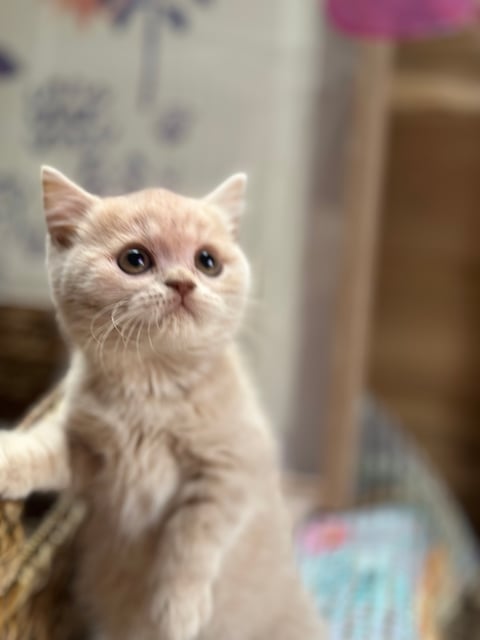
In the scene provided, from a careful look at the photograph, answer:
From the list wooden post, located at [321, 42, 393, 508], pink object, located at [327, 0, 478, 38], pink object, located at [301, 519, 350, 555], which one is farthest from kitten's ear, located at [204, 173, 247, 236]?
pink object, located at [301, 519, 350, 555]

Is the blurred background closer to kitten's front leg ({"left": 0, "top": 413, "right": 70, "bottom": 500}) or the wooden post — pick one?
the wooden post

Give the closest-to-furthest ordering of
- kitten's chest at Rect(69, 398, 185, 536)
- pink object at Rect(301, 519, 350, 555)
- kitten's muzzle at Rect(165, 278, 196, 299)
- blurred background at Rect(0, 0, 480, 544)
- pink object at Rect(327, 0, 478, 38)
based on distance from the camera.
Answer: kitten's muzzle at Rect(165, 278, 196, 299)
kitten's chest at Rect(69, 398, 185, 536)
blurred background at Rect(0, 0, 480, 544)
pink object at Rect(327, 0, 478, 38)
pink object at Rect(301, 519, 350, 555)

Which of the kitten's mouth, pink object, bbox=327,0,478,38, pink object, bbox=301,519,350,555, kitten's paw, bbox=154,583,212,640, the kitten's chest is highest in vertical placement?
pink object, bbox=327,0,478,38

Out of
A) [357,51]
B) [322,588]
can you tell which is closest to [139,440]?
[322,588]

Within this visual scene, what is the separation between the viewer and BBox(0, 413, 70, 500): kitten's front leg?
0.69 m

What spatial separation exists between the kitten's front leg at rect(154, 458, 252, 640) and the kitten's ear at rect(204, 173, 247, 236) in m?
0.26

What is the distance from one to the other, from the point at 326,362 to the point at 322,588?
0.46 m

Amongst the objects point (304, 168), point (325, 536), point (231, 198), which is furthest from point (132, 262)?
point (325, 536)

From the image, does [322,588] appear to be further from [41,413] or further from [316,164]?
[316,164]

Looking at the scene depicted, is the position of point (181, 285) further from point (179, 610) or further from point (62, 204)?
point (179, 610)

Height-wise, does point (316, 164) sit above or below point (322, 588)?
above

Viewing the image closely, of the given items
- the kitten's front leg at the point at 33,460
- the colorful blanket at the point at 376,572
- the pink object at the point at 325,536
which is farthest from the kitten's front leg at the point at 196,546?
the pink object at the point at 325,536

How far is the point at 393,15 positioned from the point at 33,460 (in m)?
0.94

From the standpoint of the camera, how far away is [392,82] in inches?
72.5
